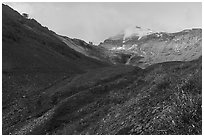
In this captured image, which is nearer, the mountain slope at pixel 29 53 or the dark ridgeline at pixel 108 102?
the dark ridgeline at pixel 108 102

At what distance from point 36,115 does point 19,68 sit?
4625 centimetres

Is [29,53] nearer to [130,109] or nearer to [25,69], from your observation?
[25,69]

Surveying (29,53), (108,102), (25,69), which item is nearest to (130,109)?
(108,102)

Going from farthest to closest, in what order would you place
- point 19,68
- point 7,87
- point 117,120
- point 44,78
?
point 19,68 < point 44,78 < point 7,87 < point 117,120

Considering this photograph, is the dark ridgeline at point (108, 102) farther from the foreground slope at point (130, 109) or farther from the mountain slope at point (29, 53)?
the mountain slope at point (29, 53)

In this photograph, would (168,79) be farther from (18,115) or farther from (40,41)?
(40,41)

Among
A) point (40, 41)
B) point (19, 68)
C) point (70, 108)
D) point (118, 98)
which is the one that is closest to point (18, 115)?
point (70, 108)

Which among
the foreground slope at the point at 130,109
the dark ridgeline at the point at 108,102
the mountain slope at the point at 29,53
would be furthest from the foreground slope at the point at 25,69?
the foreground slope at the point at 130,109

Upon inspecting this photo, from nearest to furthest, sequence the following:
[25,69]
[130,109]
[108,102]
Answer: [130,109], [108,102], [25,69]

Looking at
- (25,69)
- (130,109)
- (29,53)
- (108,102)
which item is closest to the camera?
(130,109)

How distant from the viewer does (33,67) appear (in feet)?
285

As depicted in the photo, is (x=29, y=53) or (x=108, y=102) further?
(x=29, y=53)

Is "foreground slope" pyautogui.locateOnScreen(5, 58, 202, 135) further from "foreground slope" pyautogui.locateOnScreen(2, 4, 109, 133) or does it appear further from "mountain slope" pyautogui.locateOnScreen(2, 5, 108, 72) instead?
"mountain slope" pyautogui.locateOnScreen(2, 5, 108, 72)

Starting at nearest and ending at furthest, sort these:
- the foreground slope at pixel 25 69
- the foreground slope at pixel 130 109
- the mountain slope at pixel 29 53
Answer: the foreground slope at pixel 130 109, the foreground slope at pixel 25 69, the mountain slope at pixel 29 53
